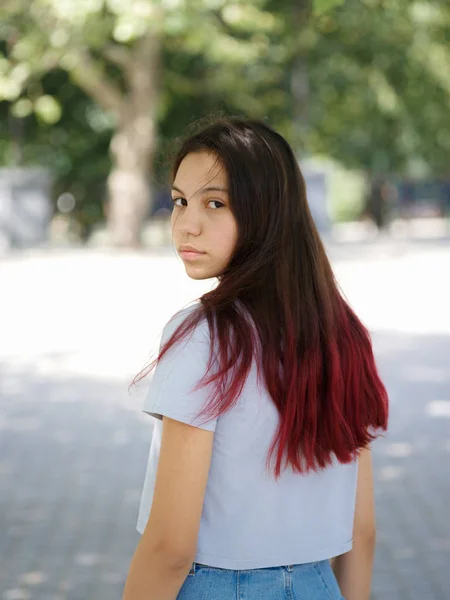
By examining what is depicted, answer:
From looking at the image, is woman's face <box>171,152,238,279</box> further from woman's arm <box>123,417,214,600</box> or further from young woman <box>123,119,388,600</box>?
woman's arm <box>123,417,214,600</box>

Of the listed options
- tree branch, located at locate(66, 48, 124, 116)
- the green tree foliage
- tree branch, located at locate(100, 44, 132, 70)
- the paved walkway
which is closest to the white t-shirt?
the paved walkway

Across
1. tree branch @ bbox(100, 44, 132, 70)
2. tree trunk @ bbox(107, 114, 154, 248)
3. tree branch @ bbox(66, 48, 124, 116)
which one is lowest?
tree trunk @ bbox(107, 114, 154, 248)

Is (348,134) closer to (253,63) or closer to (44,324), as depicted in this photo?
(253,63)

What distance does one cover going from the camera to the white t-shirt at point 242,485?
5.74 feet

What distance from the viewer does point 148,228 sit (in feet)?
103

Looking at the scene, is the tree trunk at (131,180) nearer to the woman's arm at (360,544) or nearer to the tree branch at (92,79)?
the tree branch at (92,79)

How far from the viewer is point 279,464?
5.94ft

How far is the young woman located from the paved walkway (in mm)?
2899

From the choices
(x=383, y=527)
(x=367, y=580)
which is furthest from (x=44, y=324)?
(x=367, y=580)

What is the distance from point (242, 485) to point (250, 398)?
0.14 metres

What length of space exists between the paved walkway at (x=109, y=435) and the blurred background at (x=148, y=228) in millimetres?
19

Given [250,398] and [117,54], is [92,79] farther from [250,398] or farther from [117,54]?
[250,398]

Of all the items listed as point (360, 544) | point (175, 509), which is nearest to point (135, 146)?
point (360, 544)

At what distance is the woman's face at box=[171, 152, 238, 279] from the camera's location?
1.88 m
